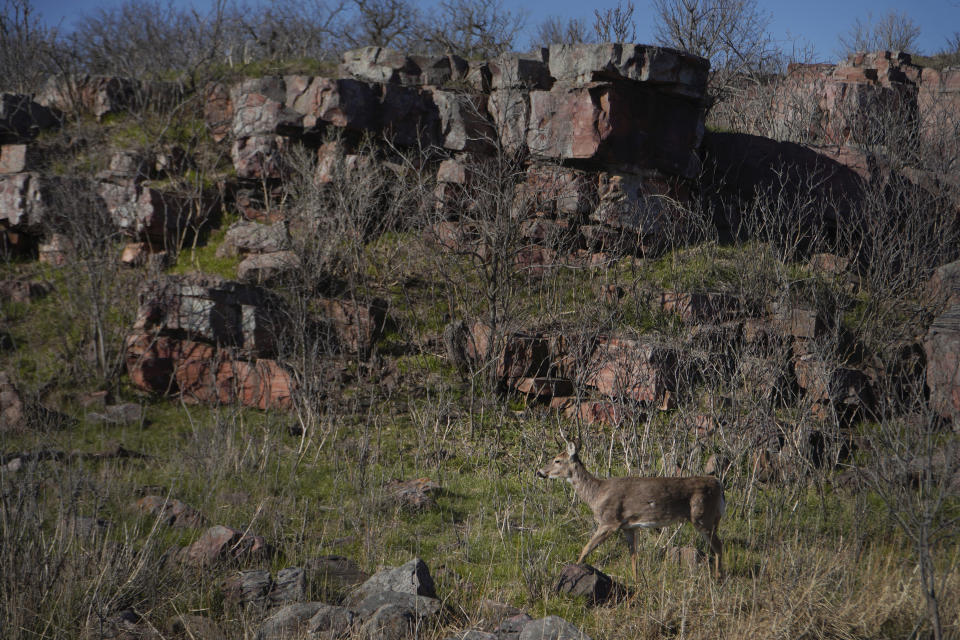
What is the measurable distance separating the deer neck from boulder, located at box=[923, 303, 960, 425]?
702 cm

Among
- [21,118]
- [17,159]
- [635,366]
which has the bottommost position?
[635,366]

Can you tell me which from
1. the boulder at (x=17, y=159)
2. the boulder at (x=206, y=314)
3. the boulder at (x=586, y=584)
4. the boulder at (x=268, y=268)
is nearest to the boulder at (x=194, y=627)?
the boulder at (x=586, y=584)

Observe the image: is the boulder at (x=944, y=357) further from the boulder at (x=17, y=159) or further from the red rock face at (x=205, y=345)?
the boulder at (x=17, y=159)

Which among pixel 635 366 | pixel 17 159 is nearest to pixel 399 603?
pixel 635 366

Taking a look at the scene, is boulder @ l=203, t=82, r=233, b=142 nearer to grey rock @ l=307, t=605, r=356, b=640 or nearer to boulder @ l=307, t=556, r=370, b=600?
boulder @ l=307, t=556, r=370, b=600

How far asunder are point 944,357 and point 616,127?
26.7 feet

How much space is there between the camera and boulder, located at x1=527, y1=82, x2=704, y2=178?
17531 mm

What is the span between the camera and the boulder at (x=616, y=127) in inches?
690

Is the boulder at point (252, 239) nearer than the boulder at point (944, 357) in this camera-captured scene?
No

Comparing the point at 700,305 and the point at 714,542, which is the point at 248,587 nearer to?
the point at 714,542

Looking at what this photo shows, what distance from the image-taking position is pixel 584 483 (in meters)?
8.11

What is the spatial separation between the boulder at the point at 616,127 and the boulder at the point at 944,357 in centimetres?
686

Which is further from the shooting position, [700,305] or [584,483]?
[700,305]

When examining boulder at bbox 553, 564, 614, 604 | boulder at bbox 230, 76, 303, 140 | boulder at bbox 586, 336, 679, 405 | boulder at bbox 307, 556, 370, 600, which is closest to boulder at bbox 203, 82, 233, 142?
boulder at bbox 230, 76, 303, 140
